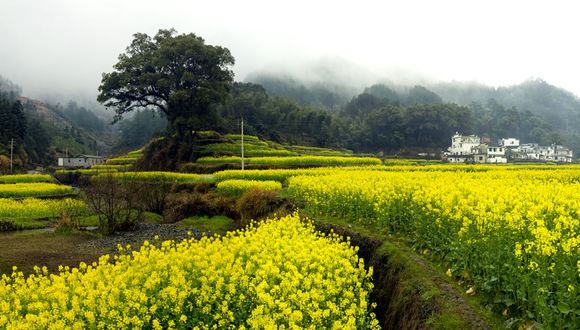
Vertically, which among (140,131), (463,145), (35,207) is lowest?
(35,207)

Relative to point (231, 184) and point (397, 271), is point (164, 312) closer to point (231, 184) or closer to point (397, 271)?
point (397, 271)

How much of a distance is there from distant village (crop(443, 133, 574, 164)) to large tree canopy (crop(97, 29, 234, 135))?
49422 millimetres

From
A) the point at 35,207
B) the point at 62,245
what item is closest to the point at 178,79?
the point at 35,207

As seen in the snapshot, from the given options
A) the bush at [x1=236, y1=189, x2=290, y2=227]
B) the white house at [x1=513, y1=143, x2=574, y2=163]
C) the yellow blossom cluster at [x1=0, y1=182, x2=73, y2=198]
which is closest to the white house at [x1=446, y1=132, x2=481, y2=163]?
the white house at [x1=513, y1=143, x2=574, y2=163]

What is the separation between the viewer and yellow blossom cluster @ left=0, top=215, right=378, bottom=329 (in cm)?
597

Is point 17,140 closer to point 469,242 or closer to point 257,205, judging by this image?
point 257,205

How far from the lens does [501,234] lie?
6785mm

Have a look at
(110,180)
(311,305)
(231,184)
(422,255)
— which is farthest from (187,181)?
(311,305)

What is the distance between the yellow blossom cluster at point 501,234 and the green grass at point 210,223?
8.87 meters

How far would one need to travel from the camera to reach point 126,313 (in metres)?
6.18

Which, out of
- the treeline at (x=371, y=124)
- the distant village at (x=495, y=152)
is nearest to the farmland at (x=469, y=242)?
the treeline at (x=371, y=124)

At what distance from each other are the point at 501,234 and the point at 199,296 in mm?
4521

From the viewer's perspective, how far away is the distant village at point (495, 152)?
274 ft

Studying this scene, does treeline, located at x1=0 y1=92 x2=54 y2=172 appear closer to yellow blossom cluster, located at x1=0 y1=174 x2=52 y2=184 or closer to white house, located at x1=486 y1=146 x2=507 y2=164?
yellow blossom cluster, located at x1=0 y1=174 x2=52 y2=184
